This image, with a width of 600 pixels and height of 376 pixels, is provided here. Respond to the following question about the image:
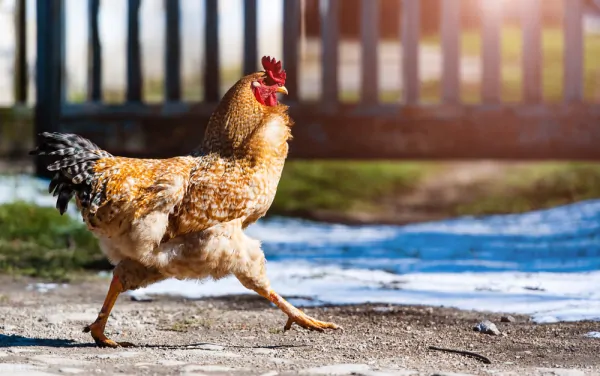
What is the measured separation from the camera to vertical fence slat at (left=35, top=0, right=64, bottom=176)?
9047 mm

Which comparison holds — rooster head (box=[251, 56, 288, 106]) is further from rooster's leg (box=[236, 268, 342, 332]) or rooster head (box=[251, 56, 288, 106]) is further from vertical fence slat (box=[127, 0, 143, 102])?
vertical fence slat (box=[127, 0, 143, 102])

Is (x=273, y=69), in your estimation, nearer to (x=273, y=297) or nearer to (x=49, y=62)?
(x=273, y=297)

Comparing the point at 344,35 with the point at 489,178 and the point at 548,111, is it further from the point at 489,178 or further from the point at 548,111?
the point at 548,111

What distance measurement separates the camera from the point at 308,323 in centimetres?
475

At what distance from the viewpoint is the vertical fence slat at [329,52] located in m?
8.63

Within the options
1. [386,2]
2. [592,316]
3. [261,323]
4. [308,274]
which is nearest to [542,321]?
[592,316]

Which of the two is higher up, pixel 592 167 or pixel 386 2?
pixel 386 2

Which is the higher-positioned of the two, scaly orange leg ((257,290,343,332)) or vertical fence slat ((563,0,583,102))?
vertical fence slat ((563,0,583,102))

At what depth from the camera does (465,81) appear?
1570 cm

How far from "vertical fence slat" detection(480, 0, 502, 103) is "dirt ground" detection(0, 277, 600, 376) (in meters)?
3.77

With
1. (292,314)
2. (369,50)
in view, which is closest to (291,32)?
(369,50)

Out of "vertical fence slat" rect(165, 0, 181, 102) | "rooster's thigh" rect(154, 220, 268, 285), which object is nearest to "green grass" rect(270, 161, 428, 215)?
"vertical fence slat" rect(165, 0, 181, 102)

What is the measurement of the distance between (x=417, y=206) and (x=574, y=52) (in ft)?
13.5

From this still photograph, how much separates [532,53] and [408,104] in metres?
1.34
